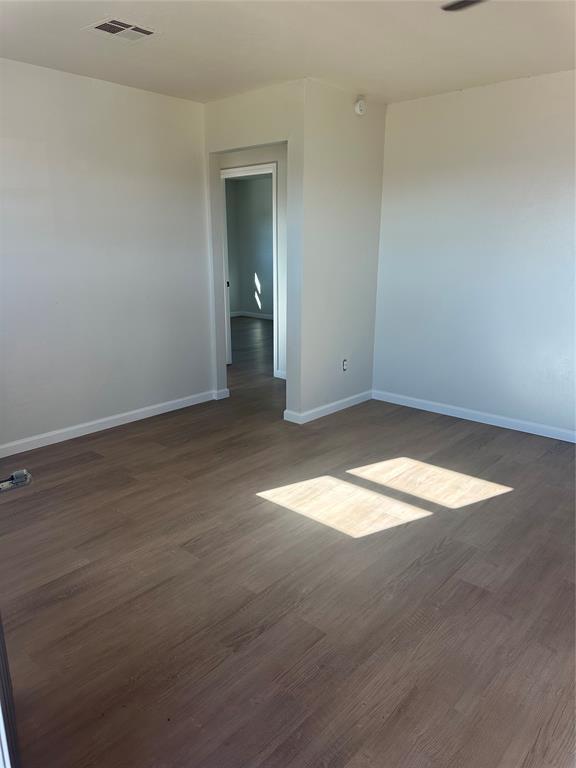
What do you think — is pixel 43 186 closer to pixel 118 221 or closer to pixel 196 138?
pixel 118 221

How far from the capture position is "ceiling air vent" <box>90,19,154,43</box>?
262 centimetres

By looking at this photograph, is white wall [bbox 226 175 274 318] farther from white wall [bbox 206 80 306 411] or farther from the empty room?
white wall [bbox 206 80 306 411]

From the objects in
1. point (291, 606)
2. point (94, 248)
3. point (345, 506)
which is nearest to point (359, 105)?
point (94, 248)

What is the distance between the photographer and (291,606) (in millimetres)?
2178

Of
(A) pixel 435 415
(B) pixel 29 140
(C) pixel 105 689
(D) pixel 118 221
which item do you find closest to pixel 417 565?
(C) pixel 105 689

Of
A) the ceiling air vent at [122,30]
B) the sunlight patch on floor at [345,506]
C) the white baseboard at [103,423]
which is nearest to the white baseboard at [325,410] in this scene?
the white baseboard at [103,423]

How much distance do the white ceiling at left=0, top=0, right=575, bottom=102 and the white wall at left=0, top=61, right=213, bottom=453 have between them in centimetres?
30

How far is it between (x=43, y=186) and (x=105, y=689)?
3151 millimetres

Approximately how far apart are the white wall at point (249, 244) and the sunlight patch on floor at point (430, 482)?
659 cm

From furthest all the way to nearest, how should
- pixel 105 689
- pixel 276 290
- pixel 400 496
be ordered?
pixel 276 290 < pixel 400 496 < pixel 105 689

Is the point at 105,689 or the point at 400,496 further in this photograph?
the point at 400,496

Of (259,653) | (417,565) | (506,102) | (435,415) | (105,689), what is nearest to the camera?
(105,689)

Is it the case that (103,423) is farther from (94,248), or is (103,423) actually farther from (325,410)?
(325,410)

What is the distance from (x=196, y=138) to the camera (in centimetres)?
441
